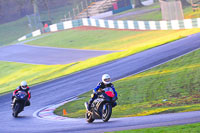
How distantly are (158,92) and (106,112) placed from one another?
6.47 m

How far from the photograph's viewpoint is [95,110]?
40.1ft

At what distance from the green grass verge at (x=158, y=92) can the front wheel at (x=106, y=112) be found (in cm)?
164

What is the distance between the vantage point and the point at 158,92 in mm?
17812

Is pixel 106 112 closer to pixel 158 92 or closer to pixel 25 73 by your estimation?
pixel 158 92

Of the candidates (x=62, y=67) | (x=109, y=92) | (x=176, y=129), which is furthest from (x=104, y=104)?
(x=62, y=67)

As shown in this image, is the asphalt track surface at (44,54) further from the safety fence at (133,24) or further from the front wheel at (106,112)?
the front wheel at (106,112)

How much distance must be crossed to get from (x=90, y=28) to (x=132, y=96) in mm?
42145

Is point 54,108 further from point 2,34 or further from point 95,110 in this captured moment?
point 2,34

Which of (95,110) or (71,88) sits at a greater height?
(95,110)

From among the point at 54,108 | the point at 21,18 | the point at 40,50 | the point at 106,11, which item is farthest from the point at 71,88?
the point at 21,18

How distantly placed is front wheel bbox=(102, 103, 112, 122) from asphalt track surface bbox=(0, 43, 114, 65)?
88.3ft

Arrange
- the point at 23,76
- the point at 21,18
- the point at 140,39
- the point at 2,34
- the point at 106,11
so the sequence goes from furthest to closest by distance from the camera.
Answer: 1. the point at 21,18
2. the point at 2,34
3. the point at 106,11
4. the point at 140,39
5. the point at 23,76

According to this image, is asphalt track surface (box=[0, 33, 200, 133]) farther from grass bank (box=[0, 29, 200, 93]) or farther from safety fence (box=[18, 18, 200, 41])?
safety fence (box=[18, 18, 200, 41])

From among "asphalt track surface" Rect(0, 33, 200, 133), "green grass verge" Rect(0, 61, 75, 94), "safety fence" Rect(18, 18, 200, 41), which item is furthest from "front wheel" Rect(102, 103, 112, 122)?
"safety fence" Rect(18, 18, 200, 41)
